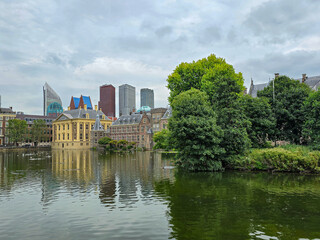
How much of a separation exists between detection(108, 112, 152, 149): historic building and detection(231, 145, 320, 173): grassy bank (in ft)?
208

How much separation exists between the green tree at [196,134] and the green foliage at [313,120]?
12765mm

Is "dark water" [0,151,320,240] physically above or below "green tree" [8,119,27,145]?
below

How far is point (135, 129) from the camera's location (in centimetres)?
10412

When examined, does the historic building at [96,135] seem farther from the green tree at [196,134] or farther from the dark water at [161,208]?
the dark water at [161,208]

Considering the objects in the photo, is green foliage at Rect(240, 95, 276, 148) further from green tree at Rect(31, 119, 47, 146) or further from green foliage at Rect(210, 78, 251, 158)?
green tree at Rect(31, 119, 47, 146)

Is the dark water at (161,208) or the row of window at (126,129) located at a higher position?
the row of window at (126,129)

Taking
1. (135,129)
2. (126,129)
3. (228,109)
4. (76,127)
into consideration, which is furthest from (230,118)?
(76,127)

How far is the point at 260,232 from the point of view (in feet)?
45.7

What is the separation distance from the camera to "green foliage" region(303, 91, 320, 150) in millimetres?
35625

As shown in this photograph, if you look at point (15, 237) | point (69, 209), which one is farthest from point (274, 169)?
point (15, 237)

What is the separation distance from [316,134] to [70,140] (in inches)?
4207

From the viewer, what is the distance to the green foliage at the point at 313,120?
35625 millimetres

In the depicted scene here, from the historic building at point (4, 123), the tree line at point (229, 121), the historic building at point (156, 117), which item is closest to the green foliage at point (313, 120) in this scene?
the tree line at point (229, 121)

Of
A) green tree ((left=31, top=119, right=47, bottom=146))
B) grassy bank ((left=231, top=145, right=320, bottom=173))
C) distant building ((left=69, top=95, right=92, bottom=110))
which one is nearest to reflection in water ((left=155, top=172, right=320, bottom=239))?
grassy bank ((left=231, top=145, right=320, bottom=173))
